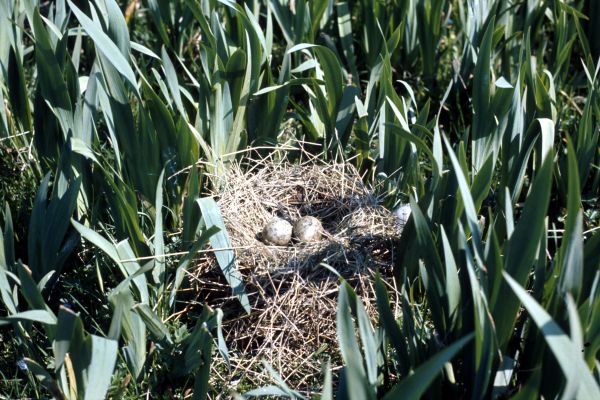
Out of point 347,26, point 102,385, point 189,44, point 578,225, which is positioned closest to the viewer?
point 578,225

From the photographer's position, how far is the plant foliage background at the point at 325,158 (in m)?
1.54

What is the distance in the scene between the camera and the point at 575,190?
4.67ft

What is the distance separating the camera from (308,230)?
2.33 meters

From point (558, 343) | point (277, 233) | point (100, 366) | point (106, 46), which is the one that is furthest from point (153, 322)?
point (558, 343)

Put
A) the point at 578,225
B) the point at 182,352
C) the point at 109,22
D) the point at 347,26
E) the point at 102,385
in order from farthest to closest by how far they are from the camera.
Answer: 1. the point at 347,26
2. the point at 109,22
3. the point at 182,352
4. the point at 102,385
5. the point at 578,225

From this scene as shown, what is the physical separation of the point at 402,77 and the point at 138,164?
1.34m

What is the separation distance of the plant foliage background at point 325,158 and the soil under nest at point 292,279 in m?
0.08

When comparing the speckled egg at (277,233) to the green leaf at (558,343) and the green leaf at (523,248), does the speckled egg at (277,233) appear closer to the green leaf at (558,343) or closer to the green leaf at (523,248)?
the green leaf at (523,248)

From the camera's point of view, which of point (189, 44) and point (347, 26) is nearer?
point (347, 26)

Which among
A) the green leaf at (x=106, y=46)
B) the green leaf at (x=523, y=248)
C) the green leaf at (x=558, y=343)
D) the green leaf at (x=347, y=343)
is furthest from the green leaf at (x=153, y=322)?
the green leaf at (x=558, y=343)

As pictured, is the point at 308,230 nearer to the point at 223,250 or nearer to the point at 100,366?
the point at 223,250

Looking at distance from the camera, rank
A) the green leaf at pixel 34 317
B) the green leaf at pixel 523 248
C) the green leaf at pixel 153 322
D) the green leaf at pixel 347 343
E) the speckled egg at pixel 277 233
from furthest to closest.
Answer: the speckled egg at pixel 277 233 < the green leaf at pixel 153 322 < the green leaf at pixel 34 317 < the green leaf at pixel 523 248 < the green leaf at pixel 347 343

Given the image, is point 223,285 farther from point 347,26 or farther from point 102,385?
point 347,26

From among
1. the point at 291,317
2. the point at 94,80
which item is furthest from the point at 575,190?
the point at 94,80
